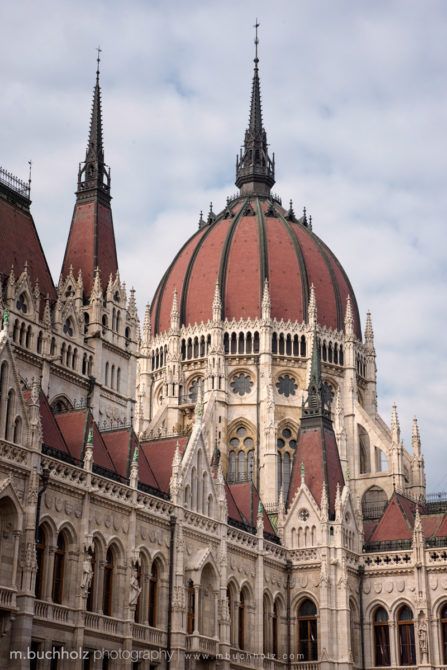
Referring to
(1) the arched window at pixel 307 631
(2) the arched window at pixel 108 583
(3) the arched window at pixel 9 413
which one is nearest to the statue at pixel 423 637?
(1) the arched window at pixel 307 631

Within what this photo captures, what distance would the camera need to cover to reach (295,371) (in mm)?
80062

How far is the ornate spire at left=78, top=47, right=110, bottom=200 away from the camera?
61500mm

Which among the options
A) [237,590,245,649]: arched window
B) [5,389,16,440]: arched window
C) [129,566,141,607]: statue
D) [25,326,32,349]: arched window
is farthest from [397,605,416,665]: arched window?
[5,389,16,440]: arched window

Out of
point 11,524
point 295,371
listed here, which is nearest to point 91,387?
point 11,524

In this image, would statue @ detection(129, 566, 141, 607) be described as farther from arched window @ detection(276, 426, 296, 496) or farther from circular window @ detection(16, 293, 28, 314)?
arched window @ detection(276, 426, 296, 496)

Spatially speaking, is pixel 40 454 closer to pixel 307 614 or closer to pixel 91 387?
pixel 91 387

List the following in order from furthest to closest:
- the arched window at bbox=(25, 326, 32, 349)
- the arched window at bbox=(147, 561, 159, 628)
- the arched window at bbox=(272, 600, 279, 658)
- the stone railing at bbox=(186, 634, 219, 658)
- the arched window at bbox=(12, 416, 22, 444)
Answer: the arched window at bbox=(272, 600, 279, 658) → the arched window at bbox=(25, 326, 32, 349) → the stone railing at bbox=(186, 634, 219, 658) → the arched window at bbox=(147, 561, 159, 628) → the arched window at bbox=(12, 416, 22, 444)

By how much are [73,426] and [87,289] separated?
11940 millimetres

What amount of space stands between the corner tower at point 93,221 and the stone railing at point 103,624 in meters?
18.4

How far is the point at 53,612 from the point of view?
4200 cm

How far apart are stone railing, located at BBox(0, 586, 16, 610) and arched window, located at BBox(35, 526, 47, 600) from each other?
2.37m

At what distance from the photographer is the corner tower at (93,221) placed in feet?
195

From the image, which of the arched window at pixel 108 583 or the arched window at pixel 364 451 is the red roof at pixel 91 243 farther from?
the arched window at pixel 364 451

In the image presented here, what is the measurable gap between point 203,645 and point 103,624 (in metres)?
7.28
